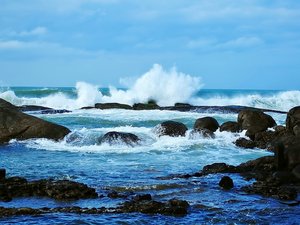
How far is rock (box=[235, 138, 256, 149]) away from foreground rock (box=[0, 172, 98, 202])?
973cm

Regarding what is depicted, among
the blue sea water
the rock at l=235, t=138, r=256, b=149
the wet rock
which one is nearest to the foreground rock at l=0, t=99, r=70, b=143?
the blue sea water

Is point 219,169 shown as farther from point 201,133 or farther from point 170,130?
point 170,130

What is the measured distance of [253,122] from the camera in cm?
2111

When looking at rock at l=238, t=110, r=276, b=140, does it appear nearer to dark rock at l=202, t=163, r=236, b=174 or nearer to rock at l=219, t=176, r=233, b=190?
dark rock at l=202, t=163, r=236, b=174

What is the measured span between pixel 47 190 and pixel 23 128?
1018 centimetres

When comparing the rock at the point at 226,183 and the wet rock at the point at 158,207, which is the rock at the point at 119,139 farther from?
the wet rock at the point at 158,207

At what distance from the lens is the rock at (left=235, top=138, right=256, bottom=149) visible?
1847 centimetres

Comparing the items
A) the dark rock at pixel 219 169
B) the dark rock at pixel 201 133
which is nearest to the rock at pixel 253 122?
the dark rock at pixel 201 133

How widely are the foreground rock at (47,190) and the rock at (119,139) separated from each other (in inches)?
320

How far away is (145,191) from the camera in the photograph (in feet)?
33.7

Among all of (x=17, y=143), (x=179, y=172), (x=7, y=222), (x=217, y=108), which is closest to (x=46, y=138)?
(x=17, y=143)

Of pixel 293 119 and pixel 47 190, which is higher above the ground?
pixel 293 119

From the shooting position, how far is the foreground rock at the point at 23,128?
19.2 m

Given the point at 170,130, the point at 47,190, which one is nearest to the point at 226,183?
the point at 47,190
